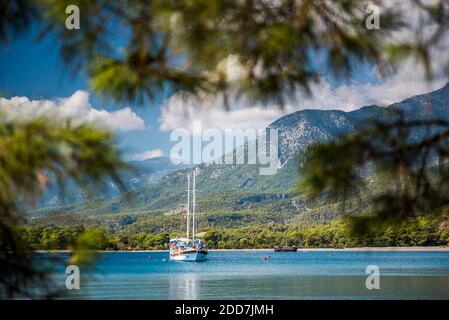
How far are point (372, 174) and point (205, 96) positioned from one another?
2.26ft

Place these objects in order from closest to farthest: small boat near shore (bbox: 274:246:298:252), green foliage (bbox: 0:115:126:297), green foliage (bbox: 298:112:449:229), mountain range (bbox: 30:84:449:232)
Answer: green foliage (bbox: 0:115:126:297) < green foliage (bbox: 298:112:449:229) < small boat near shore (bbox: 274:246:298:252) < mountain range (bbox: 30:84:449:232)

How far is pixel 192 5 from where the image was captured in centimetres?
181

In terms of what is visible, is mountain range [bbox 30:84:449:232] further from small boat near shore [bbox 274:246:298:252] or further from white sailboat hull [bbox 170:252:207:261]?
white sailboat hull [bbox 170:252:207:261]

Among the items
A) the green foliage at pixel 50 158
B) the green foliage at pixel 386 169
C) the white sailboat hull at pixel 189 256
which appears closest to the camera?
the green foliage at pixel 50 158

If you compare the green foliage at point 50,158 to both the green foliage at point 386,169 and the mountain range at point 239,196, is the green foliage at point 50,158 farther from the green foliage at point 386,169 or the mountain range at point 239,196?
the mountain range at point 239,196

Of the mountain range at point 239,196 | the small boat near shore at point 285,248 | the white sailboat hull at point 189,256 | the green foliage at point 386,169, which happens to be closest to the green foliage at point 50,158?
the green foliage at point 386,169

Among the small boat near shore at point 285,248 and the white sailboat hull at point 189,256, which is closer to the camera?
the white sailboat hull at point 189,256

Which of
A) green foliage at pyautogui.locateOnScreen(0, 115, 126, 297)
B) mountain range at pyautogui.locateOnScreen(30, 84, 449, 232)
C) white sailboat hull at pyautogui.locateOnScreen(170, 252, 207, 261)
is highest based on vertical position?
mountain range at pyautogui.locateOnScreen(30, 84, 449, 232)

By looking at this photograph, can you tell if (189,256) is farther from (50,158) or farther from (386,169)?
(50,158)

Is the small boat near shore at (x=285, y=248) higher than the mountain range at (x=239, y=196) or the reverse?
the reverse

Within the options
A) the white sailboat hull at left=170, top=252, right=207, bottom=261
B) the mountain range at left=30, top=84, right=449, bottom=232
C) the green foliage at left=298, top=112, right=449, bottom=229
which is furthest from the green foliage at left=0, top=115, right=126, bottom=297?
the mountain range at left=30, top=84, right=449, bottom=232

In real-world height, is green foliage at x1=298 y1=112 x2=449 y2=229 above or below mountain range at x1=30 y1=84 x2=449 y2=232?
below
